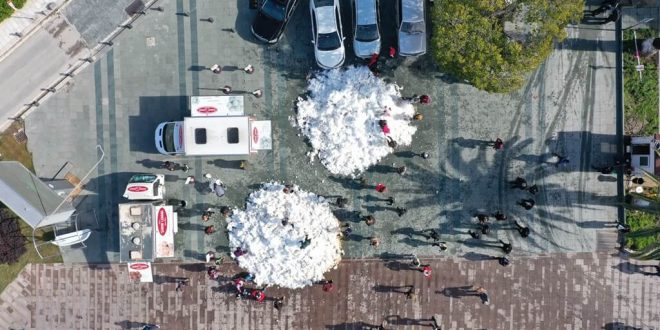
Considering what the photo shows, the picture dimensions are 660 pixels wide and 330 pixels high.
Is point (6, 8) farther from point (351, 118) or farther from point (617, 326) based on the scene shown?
point (617, 326)

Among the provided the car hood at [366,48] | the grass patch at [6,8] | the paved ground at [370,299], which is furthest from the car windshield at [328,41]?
the grass patch at [6,8]

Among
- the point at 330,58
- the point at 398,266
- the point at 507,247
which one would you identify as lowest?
the point at 398,266

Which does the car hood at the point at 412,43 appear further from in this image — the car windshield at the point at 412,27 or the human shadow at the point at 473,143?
the human shadow at the point at 473,143

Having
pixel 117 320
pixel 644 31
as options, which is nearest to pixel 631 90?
pixel 644 31

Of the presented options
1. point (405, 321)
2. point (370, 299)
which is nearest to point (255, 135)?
point (370, 299)

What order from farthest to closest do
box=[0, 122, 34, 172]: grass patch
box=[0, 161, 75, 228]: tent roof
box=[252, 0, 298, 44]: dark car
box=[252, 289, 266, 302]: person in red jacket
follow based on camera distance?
box=[0, 122, 34, 172]: grass patch < box=[252, 289, 266, 302]: person in red jacket < box=[252, 0, 298, 44]: dark car < box=[0, 161, 75, 228]: tent roof

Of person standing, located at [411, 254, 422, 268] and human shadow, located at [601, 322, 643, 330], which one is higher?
person standing, located at [411, 254, 422, 268]

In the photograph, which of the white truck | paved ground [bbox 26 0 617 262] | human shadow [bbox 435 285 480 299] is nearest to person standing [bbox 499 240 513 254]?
paved ground [bbox 26 0 617 262]

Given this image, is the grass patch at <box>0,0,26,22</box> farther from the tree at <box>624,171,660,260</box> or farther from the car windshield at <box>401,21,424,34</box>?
the tree at <box>624,171,660,260</box>
